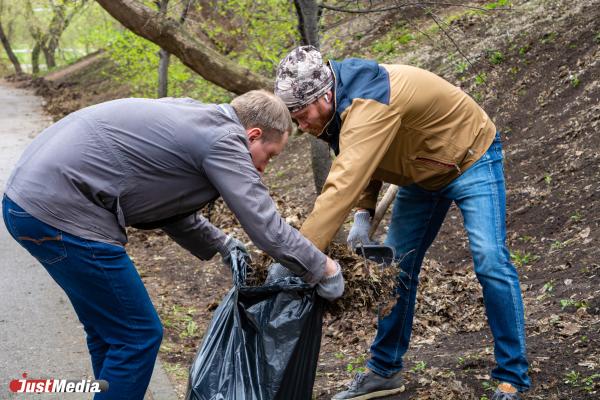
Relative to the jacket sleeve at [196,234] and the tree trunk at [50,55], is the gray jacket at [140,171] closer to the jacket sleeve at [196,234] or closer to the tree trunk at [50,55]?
the jacket sleeve at [196,234]

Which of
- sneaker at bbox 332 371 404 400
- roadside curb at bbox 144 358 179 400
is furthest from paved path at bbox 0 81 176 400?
sneaker at bbox 332 371 404 400

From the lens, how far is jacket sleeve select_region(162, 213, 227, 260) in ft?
11.3

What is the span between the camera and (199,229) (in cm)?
348

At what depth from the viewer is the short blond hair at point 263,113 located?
293 cm

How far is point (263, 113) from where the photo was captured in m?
2.93

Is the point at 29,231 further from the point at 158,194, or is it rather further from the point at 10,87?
the point at 10,87

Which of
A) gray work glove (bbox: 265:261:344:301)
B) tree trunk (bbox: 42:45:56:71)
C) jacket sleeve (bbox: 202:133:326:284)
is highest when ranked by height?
jacket sleeve (bbox: 202:133:326:284)

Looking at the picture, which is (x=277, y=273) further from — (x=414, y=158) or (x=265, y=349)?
(x=414, y=158)

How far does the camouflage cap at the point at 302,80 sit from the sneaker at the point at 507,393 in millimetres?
1584

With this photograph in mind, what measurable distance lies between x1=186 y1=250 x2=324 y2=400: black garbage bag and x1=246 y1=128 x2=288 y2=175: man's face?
54 centimetres

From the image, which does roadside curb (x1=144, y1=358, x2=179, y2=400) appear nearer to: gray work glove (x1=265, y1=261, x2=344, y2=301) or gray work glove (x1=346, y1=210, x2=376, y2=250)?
gray work glove (x1=346, y1=210, x2=376, y2=250)

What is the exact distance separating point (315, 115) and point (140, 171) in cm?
87

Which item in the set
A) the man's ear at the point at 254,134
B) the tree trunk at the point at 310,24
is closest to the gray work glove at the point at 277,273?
the man's ear at the point at 254,134

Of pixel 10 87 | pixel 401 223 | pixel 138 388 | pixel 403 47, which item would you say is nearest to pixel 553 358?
pixel 401 223
